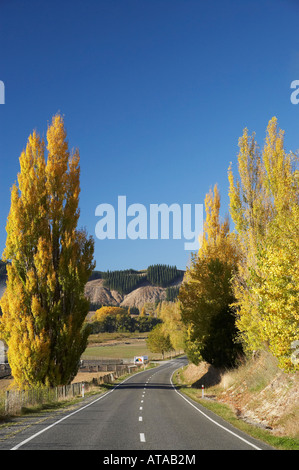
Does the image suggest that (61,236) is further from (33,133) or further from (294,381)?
(294,381)

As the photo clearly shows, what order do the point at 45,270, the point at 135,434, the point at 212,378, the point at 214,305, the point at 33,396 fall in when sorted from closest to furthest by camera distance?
the point at 135,434 < the point at 33,396 < the point at 45,270 < the point at 214,305 < the point at 212,378

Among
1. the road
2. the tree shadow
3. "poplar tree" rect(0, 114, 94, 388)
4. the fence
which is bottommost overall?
the tree shadow

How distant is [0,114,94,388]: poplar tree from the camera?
26891mm

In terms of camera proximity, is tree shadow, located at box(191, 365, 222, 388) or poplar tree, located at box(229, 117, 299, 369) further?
tree shadow, located at box(191, 365, 222, 388)

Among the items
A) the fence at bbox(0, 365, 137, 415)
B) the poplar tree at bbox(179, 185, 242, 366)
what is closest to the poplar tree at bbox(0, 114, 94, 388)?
the fence at bbox(0, 365, 137, 415)

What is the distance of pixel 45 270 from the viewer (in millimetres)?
29109

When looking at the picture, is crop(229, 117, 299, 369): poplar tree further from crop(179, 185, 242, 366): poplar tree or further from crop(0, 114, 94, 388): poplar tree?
crop(0, 114, 94, 388): poplar tree

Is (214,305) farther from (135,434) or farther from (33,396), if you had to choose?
(135,434)

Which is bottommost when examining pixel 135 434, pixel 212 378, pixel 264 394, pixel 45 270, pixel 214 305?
pixel 212 378

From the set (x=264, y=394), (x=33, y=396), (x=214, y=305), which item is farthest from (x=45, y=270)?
(x=264, y=394)

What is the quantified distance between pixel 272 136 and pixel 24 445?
22.3m

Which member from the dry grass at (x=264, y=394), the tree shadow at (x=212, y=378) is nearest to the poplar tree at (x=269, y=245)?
the dry grass at (x=264, y=394)

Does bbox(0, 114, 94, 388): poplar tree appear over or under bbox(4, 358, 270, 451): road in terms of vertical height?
over
